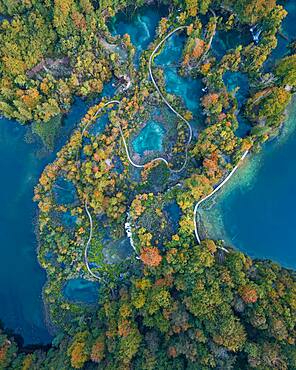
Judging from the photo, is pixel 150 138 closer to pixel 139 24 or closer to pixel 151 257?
pixel 151 257

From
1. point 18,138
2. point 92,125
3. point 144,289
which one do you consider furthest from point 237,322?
point 18,138

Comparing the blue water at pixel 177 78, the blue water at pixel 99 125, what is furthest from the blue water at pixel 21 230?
the blue water at pixel 177 78

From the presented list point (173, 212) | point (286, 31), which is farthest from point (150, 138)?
point (286, 31)

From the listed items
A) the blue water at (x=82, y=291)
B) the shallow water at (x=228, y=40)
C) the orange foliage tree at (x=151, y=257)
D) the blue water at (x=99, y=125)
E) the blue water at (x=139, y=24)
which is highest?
the blue water at (x=139, y=24)

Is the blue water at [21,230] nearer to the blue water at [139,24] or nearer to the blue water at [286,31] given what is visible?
the blue water at [139,24]

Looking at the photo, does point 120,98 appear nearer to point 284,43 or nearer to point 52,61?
point 52,61
